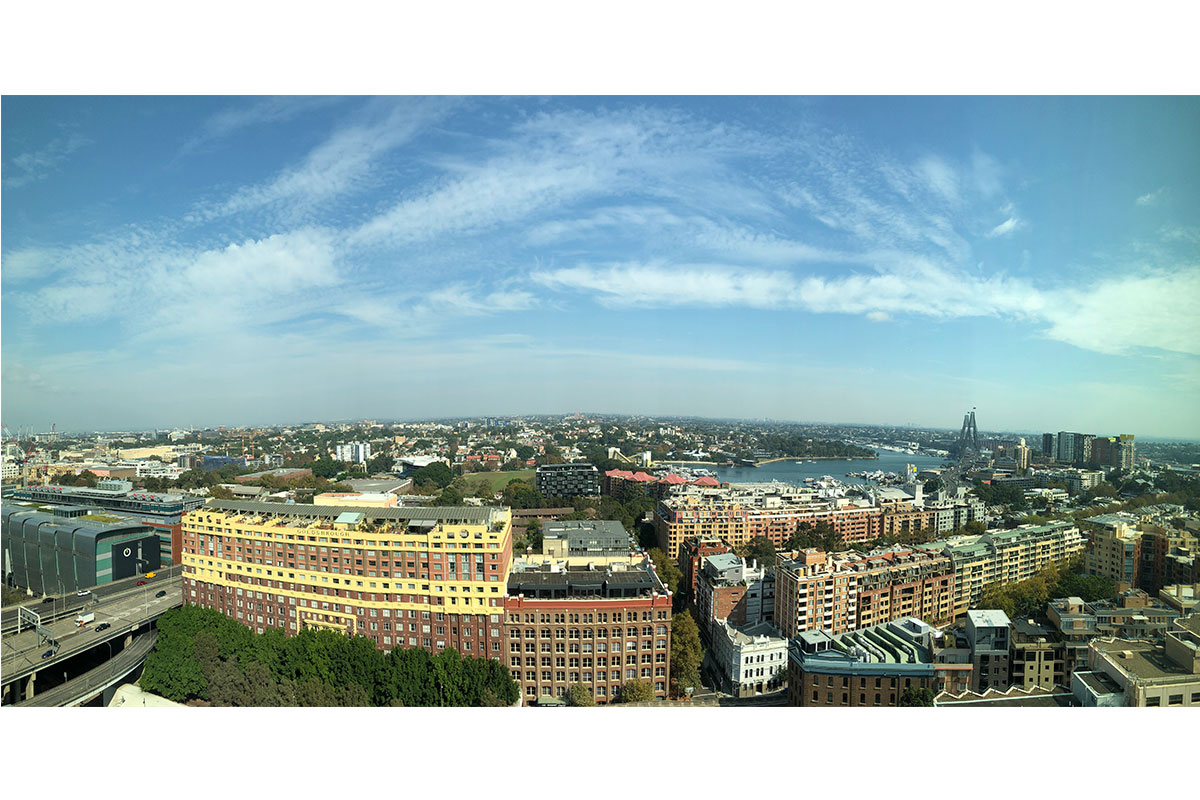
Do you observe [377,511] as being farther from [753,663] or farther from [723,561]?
[723,561]

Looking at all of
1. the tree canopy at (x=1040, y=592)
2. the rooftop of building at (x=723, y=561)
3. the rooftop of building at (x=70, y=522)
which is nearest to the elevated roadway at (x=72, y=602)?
the rooftop of building at (x=70, y=522)

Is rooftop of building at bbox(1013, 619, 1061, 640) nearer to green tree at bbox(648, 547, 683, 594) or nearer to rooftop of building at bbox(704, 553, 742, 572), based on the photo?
rooftop of building at bbox(704, 553, 742, 572)

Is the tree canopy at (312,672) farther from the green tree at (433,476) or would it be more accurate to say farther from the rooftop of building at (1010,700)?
the green tree at (433,476)

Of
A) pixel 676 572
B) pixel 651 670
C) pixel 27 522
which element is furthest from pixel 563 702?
pixel 27 522

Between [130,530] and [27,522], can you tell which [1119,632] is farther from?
[27,522]

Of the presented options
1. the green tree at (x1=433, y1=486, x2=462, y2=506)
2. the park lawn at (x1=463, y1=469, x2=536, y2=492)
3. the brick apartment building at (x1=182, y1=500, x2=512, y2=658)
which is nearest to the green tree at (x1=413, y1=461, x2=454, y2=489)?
the park lawn at (x1=463, y1=469, x2=536, y2=492)
